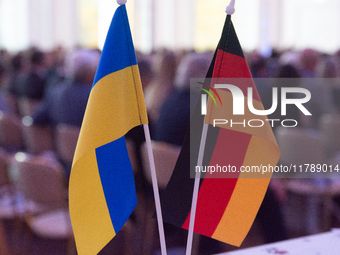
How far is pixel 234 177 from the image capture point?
3.11 feet

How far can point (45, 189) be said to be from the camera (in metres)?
1.95

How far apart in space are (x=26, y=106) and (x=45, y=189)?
9.34 feet

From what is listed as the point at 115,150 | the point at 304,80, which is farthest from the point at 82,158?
the point at 304,80

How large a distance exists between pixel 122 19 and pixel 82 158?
1.04ft

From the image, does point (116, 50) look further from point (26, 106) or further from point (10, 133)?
point (26, 106)

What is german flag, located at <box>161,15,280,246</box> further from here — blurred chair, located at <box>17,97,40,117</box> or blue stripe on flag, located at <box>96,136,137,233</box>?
blurred chair, located at <box>17,97,40,117</box>

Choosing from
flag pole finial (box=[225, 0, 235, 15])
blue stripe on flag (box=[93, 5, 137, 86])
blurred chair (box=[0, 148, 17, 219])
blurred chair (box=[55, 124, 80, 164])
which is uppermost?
flag pole finial (box=[225, 0, 235, 15])

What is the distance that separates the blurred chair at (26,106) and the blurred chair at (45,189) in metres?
2.56

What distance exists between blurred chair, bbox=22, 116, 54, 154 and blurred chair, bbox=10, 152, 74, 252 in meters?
0.90

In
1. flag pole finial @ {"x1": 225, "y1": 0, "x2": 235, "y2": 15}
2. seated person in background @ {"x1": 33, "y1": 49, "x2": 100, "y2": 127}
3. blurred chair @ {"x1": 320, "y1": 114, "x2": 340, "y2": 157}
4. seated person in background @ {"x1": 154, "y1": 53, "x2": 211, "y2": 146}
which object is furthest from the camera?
blurred chair @ {"x1": 320, "y1": 114, "x2": 340, "y2": 157}

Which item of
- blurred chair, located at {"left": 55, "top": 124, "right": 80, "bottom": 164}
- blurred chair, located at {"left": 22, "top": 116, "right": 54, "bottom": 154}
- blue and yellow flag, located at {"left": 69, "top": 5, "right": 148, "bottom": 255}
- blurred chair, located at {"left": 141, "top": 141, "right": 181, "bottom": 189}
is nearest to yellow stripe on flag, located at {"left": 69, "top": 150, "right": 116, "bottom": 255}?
blue and yellow flag, located at {"left": 69, "top": 5, "right": 148, "bottom": 255}

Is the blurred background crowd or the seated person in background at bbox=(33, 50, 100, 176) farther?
the seated person in background at bbox=(33, 50, 100, 176)

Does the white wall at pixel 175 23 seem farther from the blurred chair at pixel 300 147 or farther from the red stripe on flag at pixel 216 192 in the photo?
the red stripe on flag at pixel 216 192

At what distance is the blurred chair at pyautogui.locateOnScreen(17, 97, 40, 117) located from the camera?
4504 millimetres
